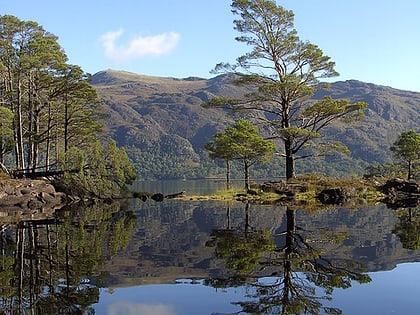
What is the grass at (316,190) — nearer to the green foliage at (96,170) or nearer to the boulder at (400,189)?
the boulder at (400,189)

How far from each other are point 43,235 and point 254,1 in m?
31.3

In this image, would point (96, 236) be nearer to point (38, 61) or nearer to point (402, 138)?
point (38, 61)

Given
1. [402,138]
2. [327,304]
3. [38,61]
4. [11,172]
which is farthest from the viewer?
[402,138]

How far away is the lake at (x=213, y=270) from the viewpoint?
7676 millimetres

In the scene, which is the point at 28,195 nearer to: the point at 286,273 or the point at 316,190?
the point at 316,190

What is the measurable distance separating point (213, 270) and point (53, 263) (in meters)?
4.07

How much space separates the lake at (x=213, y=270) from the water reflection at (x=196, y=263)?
0.08ft

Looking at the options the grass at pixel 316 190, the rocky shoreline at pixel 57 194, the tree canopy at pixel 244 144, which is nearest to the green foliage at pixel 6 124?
the rocky shoreline at pixel 57 194

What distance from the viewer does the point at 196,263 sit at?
38.2 feet

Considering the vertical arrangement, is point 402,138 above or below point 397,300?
above

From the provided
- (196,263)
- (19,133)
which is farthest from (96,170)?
(196,263)

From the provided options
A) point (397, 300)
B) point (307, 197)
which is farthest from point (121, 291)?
point (307, 197)

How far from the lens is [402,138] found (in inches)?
2288

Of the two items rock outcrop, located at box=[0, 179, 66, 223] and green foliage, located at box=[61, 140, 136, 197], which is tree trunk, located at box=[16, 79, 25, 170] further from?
green foliage, located at box=[61, 140, 136, 197]
